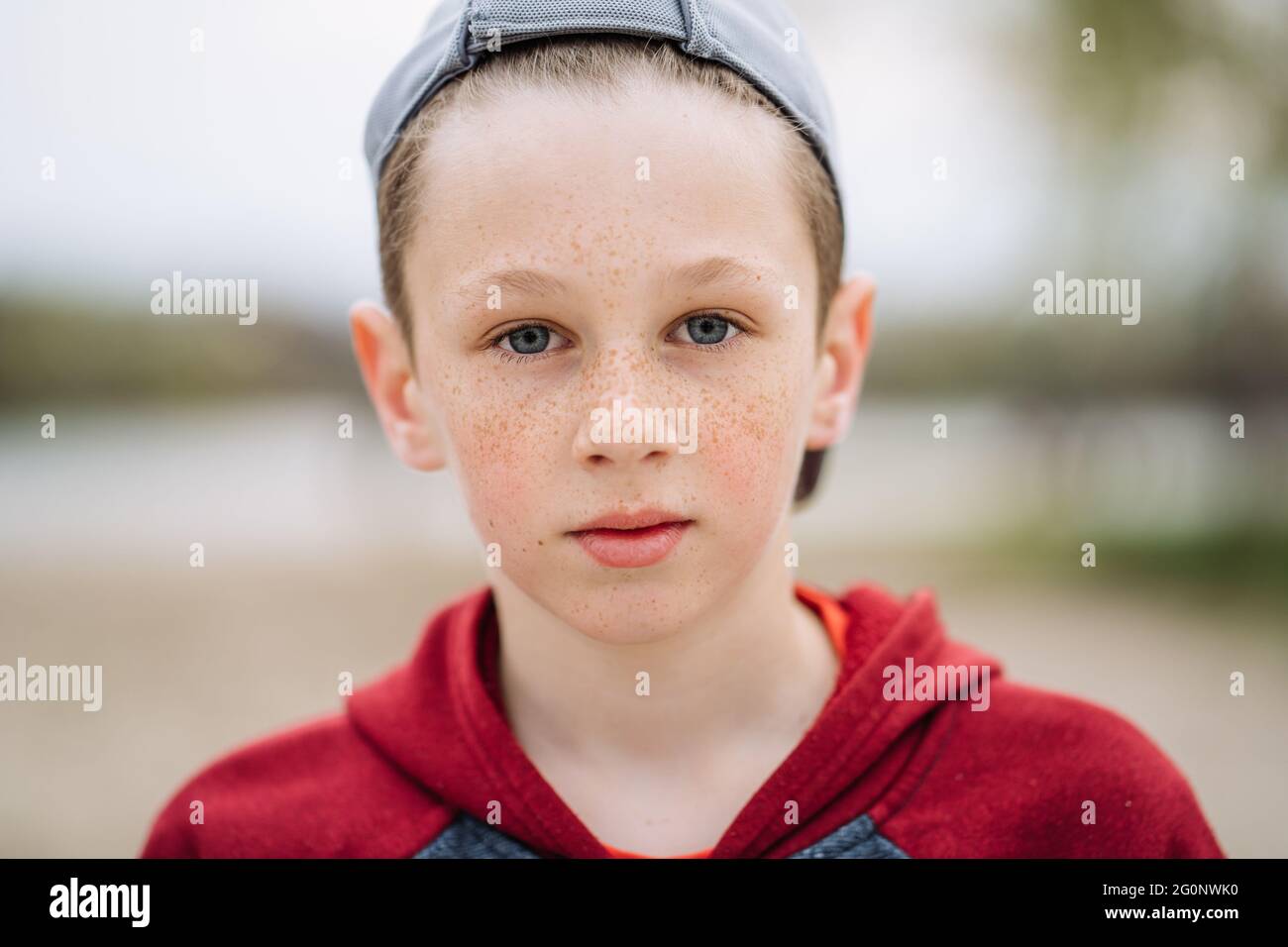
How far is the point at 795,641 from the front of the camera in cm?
169

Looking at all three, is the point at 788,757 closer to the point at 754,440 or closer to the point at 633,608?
the point at 633,608

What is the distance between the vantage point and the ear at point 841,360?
1657 millimetres

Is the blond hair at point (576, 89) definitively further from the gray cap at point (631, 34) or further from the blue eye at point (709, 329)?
the blue eye at point (709, 329)

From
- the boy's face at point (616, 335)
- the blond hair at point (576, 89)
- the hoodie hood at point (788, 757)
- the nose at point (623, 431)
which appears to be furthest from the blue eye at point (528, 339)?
the hoodie hood at point (788, 757)

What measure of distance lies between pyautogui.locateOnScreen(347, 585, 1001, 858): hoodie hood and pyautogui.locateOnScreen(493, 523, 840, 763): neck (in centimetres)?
7

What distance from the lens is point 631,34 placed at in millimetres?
1413

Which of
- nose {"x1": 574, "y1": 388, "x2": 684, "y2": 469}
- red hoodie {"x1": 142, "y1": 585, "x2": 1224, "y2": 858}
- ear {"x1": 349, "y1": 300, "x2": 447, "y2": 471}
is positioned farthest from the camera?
ear {"x1": 349, "y1": 300, "x2": 447, "y2": 471}

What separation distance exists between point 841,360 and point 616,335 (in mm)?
459

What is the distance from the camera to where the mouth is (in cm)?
141

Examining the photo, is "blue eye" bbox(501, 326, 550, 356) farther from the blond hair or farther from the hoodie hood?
the hoodie hood

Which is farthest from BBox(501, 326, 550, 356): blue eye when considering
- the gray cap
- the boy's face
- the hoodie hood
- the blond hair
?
the hoodie hood
